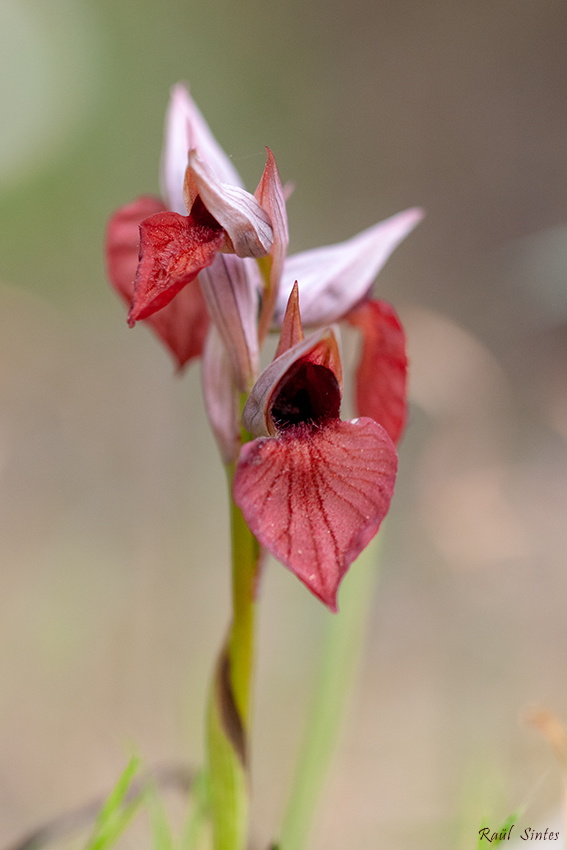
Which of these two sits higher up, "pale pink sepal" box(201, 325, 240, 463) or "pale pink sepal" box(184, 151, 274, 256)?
"pale pink sepal" box(184, 151, 274, 256)

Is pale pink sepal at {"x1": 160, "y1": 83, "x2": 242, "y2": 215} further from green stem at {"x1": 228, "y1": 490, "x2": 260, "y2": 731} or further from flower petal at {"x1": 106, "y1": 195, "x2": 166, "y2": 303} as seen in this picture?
green stem at {"x1": 228, "y1": 490, "x2": 260, "y2": 731}

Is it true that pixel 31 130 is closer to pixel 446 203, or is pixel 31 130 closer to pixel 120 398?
pixel 120 398

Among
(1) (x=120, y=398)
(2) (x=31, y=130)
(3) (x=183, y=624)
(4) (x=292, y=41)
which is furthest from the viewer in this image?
(4) (x=292, y=41)

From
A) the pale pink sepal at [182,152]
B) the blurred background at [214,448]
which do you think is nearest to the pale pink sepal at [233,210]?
the pale pink sepal at [182,152]

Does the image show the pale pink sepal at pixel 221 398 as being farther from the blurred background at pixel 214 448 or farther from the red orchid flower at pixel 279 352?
the blurred background at pixel 214 448

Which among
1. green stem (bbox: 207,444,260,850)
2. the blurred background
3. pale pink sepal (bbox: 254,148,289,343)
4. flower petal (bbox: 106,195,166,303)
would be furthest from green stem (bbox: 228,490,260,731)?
the blurred background

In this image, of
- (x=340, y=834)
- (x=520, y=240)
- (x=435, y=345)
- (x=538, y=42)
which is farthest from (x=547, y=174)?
(x=340, y=834)
